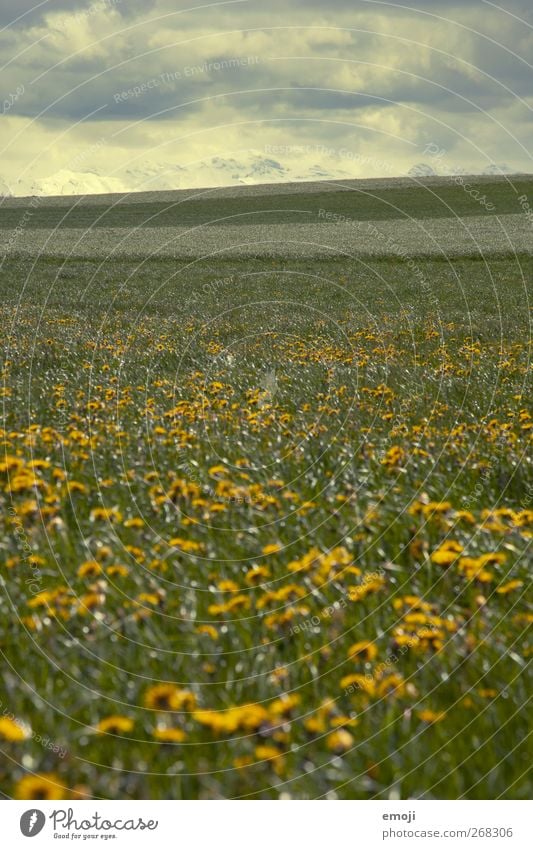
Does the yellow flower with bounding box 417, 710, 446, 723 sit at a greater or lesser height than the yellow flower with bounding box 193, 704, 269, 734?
greater

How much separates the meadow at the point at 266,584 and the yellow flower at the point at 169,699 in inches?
0.7

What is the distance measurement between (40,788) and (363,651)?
1543mm

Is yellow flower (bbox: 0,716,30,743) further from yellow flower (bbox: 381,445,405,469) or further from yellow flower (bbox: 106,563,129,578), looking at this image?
yellow flower (bbox: 381,445,405,469)

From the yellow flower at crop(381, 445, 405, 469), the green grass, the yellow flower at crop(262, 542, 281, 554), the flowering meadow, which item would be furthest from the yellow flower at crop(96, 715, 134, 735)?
the green grass

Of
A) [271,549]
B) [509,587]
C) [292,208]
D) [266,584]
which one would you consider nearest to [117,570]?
[266,584]

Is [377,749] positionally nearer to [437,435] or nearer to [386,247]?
[437,435]

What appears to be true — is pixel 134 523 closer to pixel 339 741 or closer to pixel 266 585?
pixel 266 585

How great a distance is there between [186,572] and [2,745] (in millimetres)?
1676

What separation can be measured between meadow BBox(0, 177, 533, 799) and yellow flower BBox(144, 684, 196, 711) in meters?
0.02

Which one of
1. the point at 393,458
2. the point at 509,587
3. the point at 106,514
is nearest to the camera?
the point at 509,587

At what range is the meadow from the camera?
3248 millimetres

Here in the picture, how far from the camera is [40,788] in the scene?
2996 mm

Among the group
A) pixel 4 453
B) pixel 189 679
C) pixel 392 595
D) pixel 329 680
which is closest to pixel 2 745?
pixel 189 679

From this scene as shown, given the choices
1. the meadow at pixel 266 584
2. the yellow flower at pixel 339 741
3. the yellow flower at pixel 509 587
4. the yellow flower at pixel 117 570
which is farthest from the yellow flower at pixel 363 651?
the yellow flower at pixel 117 570
